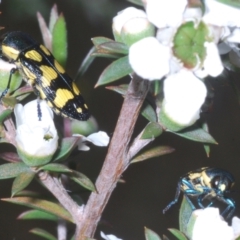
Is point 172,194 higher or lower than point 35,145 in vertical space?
lower

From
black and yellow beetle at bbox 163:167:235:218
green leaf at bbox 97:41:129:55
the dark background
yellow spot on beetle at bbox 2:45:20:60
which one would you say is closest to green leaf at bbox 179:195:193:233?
black and yellow beetle at bbox 163:167:235:218

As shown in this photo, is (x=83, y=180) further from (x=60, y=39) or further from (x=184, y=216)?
(x=60, y=39)

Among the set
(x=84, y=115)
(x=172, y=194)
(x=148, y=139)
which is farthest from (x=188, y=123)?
(x=172, y=194)

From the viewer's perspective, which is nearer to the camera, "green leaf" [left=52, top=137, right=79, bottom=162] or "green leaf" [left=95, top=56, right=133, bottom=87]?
"green leaf" [left=95, top=56, right=133, bottom=87]

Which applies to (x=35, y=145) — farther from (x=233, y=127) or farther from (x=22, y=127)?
(x=233, y=127)

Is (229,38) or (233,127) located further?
(233,127)

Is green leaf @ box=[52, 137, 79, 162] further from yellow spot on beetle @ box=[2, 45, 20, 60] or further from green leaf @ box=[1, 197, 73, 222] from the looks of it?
yellow spot on beetle @ box=[2, 45, 20, 60]
